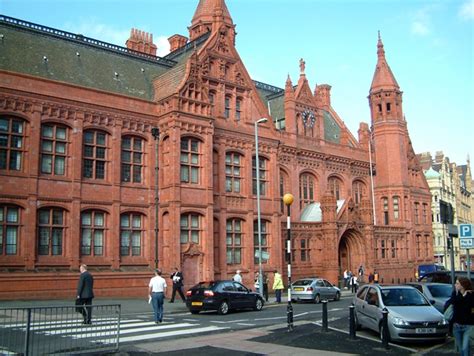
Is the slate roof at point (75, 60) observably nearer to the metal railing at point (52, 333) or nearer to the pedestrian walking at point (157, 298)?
the pedestrian walking at point (157, 298)

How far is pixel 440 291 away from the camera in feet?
62.8

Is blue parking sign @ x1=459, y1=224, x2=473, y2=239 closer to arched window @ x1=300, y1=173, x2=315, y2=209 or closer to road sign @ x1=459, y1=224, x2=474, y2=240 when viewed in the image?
road sign @ x1=459, y1=224, x2=474, y2=240

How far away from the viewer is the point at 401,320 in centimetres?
1378

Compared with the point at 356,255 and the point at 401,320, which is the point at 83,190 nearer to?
the point at 401,320

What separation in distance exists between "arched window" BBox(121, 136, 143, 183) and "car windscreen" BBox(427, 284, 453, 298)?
19734 millimetres

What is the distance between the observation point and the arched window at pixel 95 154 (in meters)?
31.1

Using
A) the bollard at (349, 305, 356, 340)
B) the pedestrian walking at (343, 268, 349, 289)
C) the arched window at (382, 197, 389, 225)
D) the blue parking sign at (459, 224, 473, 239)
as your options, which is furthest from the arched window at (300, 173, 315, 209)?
the bollard at (349, 305, 356, 340)

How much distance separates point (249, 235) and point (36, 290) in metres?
15.1

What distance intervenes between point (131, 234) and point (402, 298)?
2062cm

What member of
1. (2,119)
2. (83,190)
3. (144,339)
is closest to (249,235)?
(83,190)

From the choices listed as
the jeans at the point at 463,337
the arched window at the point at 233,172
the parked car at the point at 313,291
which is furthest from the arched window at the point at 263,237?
the jeans at the point at 463,337

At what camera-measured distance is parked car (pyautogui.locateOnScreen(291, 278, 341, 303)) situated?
98.0 feet

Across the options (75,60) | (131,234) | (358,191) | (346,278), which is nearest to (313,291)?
(131,234)

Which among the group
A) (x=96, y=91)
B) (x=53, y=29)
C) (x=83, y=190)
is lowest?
(x=83, y=190)
